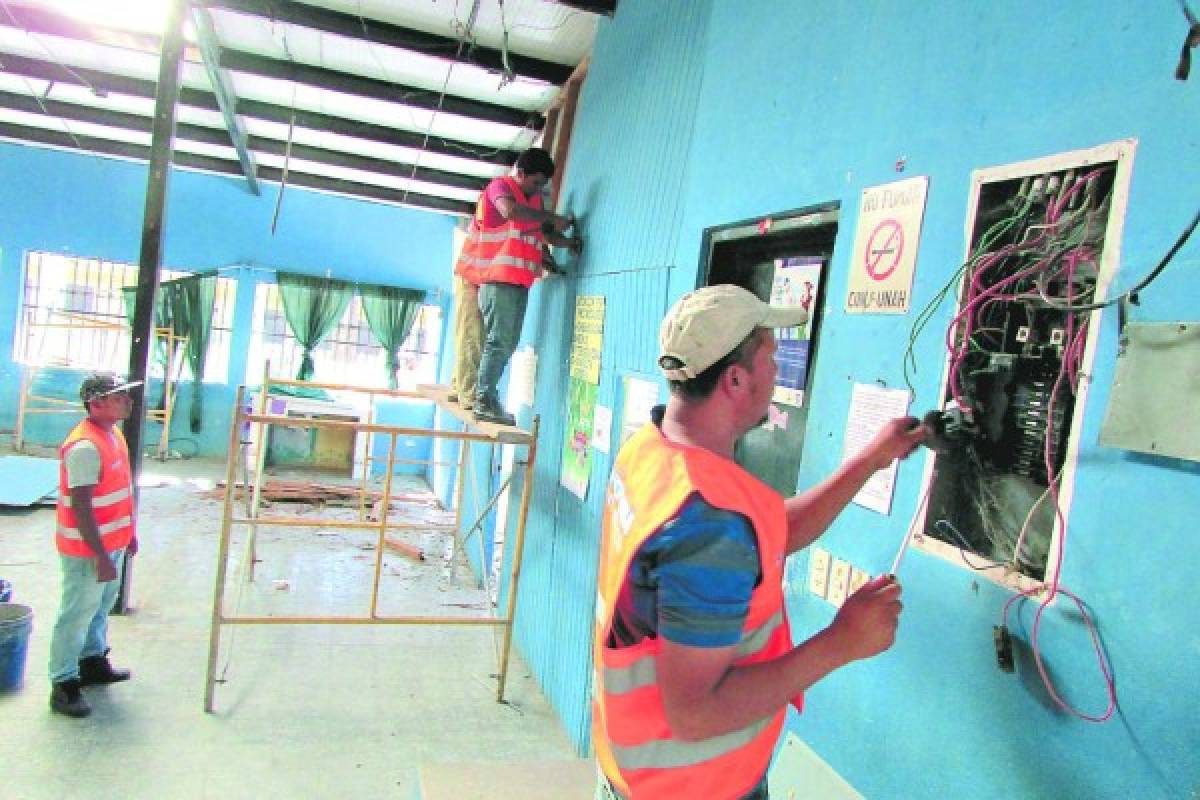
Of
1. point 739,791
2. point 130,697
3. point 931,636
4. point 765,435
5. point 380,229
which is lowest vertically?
point 130,697

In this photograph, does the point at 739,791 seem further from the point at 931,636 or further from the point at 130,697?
the point at 130,697

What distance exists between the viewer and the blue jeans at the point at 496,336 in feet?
13.7

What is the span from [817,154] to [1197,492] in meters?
1.31

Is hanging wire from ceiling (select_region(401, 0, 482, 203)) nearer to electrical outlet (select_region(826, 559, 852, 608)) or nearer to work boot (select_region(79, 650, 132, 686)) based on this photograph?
electrical outlet (select_region(826, 559, 852, 608))

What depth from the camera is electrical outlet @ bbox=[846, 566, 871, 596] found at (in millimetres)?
1729

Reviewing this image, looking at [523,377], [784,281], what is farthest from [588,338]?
[784,281]

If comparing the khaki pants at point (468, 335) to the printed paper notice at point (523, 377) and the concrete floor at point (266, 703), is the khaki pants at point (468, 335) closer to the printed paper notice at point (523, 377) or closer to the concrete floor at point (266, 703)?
the printed paper notice at point (523, 377)

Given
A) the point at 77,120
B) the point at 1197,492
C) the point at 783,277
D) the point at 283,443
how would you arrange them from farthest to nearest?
the point at 283,443 → the point at 77,120 → the point at 783,277 → the point at 1197,492

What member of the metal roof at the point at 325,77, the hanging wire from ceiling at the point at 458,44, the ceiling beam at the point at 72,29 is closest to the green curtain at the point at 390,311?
the metal roof at the point at 325,77

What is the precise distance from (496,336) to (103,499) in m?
2.06

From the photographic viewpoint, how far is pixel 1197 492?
1.07 metres

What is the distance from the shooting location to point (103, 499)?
349 cm

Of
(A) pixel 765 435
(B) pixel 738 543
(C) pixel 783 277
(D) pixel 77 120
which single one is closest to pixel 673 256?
(C) pixel 783 277

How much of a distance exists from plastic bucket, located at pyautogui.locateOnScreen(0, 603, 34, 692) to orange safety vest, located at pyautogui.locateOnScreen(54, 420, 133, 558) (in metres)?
0.52
